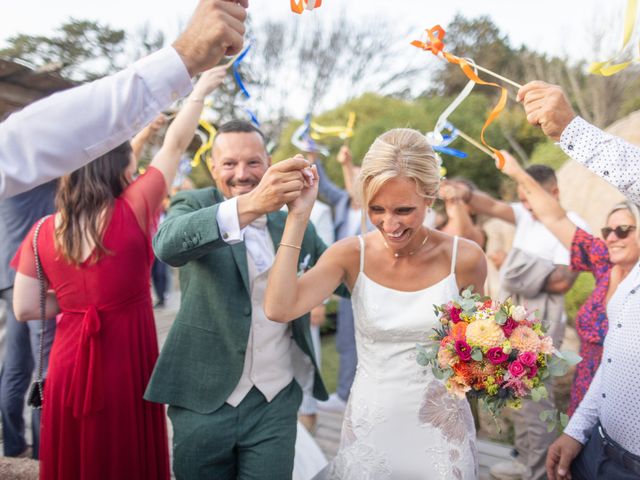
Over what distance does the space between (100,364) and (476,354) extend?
1.77 meters

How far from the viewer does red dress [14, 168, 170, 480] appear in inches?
95.9

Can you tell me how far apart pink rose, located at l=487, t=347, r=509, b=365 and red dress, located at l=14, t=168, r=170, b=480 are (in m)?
1.74

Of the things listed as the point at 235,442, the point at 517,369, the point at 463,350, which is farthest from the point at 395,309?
the point at 235,442

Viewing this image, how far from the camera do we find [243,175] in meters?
2.43

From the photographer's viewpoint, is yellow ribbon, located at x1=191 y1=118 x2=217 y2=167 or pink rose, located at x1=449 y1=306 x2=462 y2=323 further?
yellow ribbon, located at x1=191 y1=118 x2=217 y2=167

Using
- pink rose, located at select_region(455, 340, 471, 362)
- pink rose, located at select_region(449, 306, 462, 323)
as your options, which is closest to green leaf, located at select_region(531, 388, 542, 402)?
pink rose, located at select_region(455, 340, 471, 362)

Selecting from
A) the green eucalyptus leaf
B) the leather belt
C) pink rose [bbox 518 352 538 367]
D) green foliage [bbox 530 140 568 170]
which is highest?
green foliage [bbox 530 140 568 170]

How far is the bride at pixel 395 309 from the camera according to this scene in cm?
211

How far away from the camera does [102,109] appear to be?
1245 mm

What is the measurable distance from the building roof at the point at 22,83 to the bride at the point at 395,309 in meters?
4.25

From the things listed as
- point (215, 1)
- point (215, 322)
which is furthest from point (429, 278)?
point (215, 1)

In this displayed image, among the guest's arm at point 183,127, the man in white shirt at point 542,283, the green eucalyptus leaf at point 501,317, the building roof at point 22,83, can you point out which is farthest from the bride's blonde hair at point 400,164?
the building roof at point 22,83

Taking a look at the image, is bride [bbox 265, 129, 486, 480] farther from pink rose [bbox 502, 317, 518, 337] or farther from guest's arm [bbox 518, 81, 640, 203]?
guest's arm [bbox 518, 81, 640, 203]

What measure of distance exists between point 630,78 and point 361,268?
471 inches
